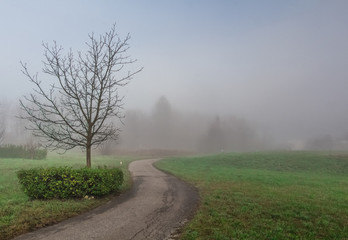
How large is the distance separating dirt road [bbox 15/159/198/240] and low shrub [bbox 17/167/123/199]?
4.76 ft

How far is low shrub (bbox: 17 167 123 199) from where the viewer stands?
37.7 feet

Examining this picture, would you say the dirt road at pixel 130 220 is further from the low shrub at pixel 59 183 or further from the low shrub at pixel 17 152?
the low shrub at pixel 17 152

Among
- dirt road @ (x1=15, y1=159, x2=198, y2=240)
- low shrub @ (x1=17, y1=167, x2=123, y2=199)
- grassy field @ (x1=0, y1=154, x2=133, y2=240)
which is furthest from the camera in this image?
low shrub @ (x1=17, y1=167, x2=123, y2=199)

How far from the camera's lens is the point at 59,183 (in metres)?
11.6

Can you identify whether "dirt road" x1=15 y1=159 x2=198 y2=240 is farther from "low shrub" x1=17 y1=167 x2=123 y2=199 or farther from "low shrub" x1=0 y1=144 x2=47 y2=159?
"low shrub" x1=0 y1=144 x2=47 y2=159

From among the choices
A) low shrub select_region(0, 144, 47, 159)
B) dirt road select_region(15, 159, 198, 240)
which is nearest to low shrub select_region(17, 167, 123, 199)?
dirt road select_region(15, 159, 198, 240)

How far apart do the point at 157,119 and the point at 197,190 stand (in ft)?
277

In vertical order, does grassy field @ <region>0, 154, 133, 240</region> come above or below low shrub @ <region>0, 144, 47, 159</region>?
below

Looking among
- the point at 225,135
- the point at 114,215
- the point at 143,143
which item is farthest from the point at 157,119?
the point at 114,215

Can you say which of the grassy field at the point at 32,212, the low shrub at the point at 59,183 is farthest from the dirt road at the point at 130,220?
the low shrub at the point at 59,183

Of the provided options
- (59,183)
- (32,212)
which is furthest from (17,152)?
(32,212)

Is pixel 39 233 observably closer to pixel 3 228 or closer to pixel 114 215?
pixel 3 228

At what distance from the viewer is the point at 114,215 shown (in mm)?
9633

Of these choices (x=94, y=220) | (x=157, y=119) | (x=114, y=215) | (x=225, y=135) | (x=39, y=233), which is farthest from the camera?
(x=225, y=135)
